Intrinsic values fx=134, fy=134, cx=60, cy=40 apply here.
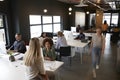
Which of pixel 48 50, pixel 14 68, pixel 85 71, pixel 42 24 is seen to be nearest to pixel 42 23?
pixel 42 24

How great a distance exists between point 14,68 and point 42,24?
495 centimetres

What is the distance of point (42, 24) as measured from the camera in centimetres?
753

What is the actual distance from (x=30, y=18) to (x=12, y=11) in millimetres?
1122

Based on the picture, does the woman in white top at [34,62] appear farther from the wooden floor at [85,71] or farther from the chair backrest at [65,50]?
the chair backrest at [65,50]

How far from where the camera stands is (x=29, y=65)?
2.12 meters

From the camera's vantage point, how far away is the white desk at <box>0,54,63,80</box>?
2.41 metres

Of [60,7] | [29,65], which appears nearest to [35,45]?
[29,65]

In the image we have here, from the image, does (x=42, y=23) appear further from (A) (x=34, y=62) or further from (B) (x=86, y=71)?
(A) (x=34, y=62)

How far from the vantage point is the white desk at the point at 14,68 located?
2.41 meters

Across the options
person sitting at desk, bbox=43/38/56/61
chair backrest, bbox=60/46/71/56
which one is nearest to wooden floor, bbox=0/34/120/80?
chair backrest, bbox=60/46/71/56

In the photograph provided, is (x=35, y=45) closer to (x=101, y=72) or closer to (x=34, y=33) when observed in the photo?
(x=101, y=72)

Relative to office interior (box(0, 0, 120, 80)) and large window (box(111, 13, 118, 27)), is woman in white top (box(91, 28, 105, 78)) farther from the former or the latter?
large window (box(111, 13, 118, 27))

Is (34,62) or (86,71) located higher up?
(34,62)

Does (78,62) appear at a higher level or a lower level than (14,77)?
lower
